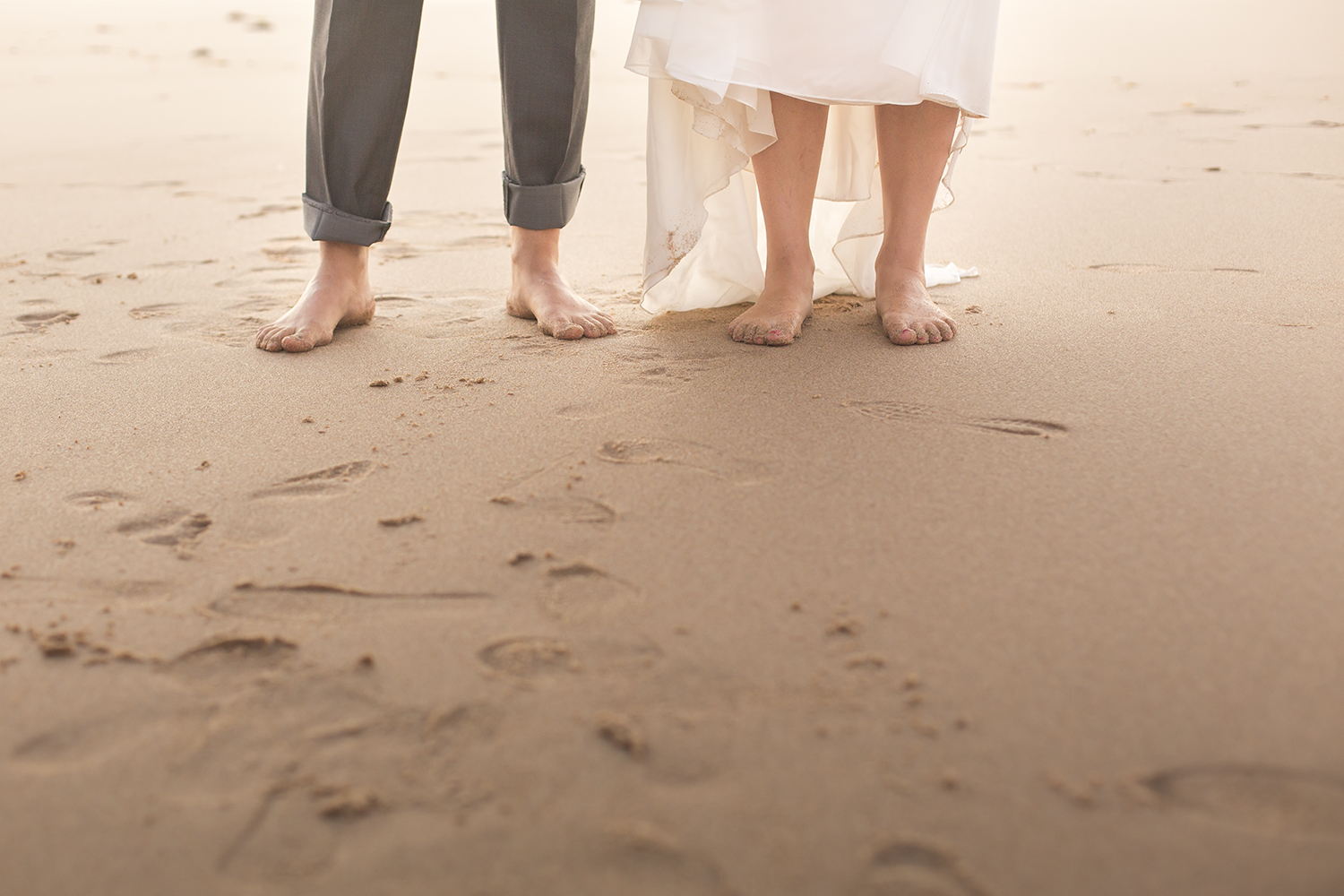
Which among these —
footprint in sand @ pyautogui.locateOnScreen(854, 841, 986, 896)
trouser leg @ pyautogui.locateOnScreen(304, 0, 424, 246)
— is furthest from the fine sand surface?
trouser leg @ pyautogui.locateOnScreen(304, 0, 424, 246)

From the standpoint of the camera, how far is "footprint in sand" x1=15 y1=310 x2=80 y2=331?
6.23 ft

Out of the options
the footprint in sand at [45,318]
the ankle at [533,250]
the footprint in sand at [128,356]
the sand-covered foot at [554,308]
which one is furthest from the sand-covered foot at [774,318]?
the footprint in sand at [45,318]

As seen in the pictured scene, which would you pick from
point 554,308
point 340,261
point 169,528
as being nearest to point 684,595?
point 169,528

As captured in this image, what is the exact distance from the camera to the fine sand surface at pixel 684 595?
2.27ft

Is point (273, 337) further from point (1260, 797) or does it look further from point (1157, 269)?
point (1157, 269)

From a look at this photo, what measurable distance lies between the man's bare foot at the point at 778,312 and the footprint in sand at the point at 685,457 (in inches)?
19.0

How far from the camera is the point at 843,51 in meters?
1.64

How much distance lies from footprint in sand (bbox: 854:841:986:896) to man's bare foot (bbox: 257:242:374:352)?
1.40 meters

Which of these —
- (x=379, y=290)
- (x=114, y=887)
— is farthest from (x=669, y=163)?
(x=114, y=887)

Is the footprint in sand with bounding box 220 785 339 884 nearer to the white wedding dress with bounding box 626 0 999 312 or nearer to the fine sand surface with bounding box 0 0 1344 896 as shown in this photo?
the fine sand surface with bounding box 0 0 1344 896

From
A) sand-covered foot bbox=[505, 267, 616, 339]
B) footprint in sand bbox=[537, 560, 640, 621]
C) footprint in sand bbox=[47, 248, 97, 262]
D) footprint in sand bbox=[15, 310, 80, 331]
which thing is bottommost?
footprint in sand bbox=[15, 310, 80, 331]

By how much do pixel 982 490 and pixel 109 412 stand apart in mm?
1223

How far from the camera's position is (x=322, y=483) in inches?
47.9

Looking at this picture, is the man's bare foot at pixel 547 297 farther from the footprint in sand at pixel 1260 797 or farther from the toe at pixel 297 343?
the footprint in sand at pixel 1260 797
